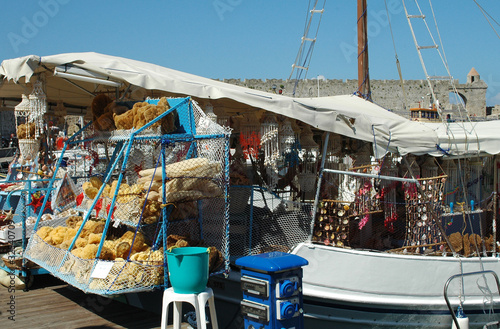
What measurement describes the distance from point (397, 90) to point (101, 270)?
121 feet

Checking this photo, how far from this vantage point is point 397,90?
38.7 m

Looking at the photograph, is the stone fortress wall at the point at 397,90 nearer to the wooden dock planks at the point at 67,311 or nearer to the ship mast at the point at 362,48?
the ship mast at the point at 362,48

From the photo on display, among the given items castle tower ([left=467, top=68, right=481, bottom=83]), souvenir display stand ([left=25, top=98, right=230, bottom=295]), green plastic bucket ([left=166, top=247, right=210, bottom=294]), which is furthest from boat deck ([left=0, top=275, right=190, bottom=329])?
castle tower ([left=467, top=68, right=481, bottom=83])

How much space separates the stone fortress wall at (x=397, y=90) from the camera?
35125 mm

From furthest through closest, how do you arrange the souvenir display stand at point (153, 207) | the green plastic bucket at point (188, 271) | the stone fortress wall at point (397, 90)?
the stone fortress wall at point (397, 90)
the souvenir display stand at point (153, 207)
the green plastic bucket at point (188, 271)

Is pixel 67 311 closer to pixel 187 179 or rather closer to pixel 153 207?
pixel 153 207

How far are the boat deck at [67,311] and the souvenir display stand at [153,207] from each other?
2.06 feet

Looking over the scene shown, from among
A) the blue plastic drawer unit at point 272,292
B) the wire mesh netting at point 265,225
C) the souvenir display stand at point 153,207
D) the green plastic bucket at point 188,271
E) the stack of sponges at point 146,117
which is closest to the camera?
the blue plastic drawer unit at point 272,292

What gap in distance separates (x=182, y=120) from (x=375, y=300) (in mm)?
2878

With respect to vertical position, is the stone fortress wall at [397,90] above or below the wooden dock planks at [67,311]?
above

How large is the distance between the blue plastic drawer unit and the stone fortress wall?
95.4 ft

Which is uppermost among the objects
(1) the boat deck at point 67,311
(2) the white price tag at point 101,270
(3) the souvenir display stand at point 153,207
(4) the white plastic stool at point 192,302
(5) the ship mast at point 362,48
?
(5) the ship mast at point 362,48

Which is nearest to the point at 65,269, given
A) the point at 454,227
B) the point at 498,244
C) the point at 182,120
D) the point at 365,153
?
the point at 182,120

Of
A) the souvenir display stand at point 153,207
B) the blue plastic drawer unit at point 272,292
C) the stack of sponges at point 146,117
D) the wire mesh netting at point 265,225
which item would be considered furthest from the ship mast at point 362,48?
the blue plastic drawer unit at point 272,292
